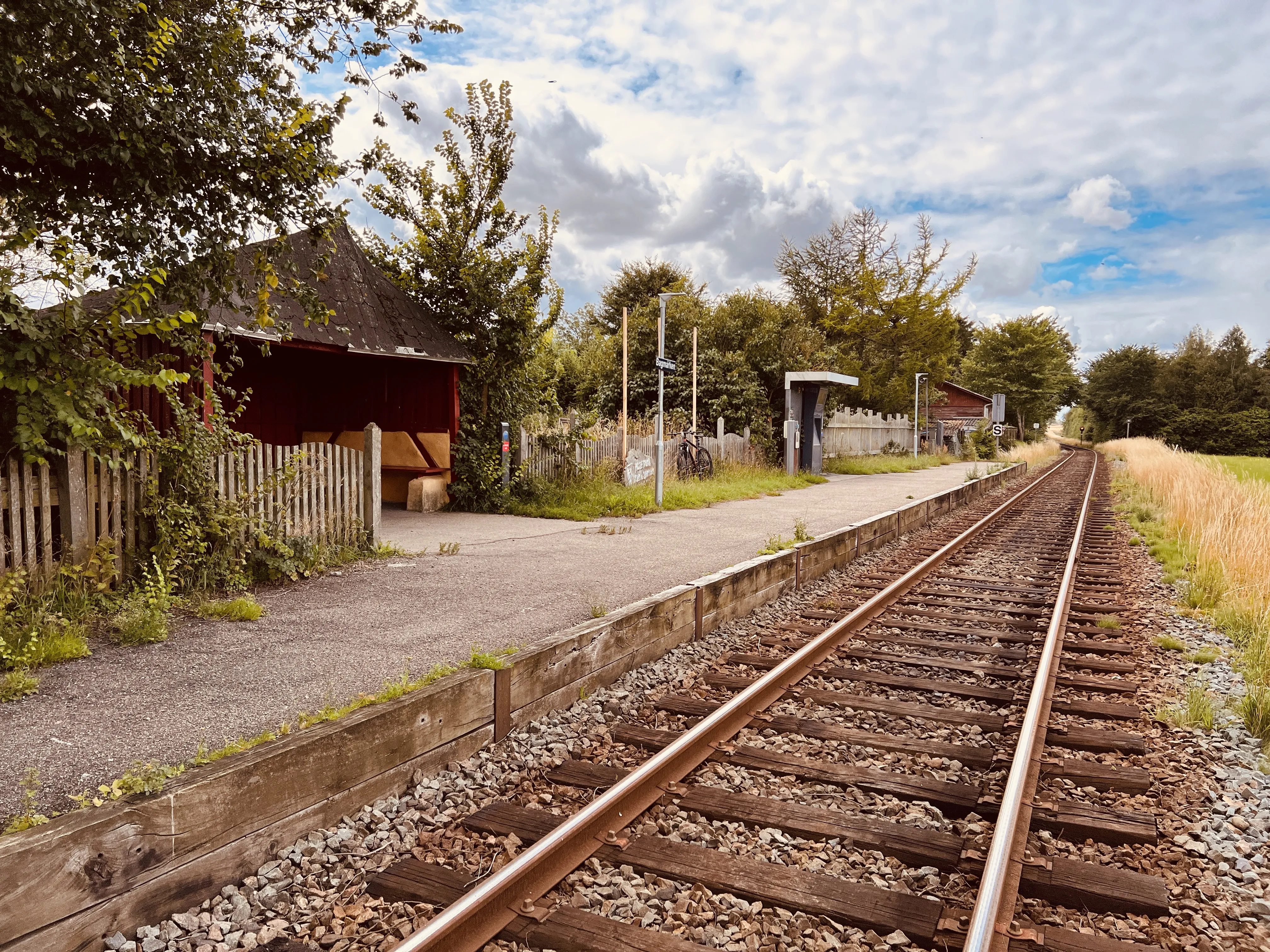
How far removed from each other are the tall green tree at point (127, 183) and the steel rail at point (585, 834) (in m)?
4.29

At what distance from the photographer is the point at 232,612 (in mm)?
6262

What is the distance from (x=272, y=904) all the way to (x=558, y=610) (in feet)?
12.2

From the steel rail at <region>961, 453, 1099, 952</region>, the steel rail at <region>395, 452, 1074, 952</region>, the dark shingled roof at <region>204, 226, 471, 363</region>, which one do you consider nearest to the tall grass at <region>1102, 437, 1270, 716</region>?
the steel rail at <region>961, 453, 1099, 952</region>

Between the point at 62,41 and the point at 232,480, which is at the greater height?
the point at 62,41

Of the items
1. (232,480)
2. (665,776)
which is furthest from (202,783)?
(232,480)

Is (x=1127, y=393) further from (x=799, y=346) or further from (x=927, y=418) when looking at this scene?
(x=799, y=346)

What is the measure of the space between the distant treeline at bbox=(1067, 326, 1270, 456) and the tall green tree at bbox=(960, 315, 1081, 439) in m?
10.1

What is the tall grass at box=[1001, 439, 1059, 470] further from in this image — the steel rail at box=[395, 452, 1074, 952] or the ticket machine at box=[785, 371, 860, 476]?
the steel rail at box=[395, 452, 1074, 952]

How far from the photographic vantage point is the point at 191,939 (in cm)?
275

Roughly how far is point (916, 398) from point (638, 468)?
22.7 meters

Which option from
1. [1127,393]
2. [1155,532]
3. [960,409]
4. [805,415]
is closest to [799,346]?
[805,415]

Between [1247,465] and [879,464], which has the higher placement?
[879,464]

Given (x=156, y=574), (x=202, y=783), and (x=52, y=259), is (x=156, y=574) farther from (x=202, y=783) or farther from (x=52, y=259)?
(x=202, y=783)

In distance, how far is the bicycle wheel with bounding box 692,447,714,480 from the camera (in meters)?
20.0
